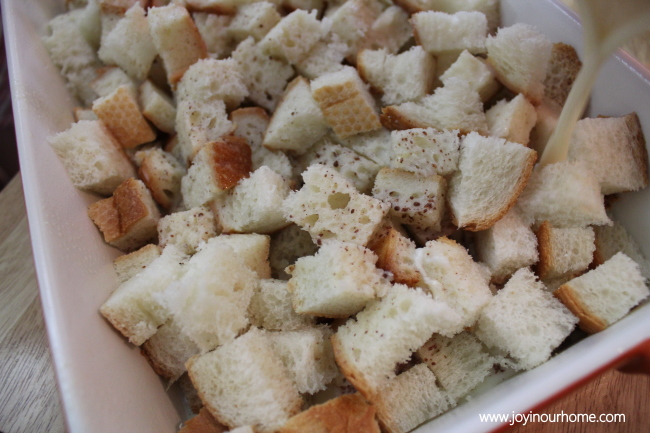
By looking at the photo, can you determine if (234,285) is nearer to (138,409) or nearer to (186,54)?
(138,409)

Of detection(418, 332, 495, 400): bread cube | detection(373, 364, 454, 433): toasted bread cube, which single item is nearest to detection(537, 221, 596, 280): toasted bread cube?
detection(418, 332, 495, 400): bread cube

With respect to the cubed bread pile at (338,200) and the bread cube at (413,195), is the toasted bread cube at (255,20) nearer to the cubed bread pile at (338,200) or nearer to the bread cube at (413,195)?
the cubed bread pile at (338,200)

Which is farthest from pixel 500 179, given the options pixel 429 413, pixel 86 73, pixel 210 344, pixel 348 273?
pixel 86 73

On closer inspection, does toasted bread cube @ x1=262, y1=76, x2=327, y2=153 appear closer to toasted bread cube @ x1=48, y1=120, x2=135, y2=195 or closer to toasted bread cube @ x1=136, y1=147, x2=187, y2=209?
toasted bread cube @ x1=136, y1=147, x2=187, y2=209

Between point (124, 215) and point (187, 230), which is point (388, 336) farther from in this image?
point (124, 215)

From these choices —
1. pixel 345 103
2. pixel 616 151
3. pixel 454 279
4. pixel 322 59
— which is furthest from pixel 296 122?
pixel 616 151

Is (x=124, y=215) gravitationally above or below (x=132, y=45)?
below
